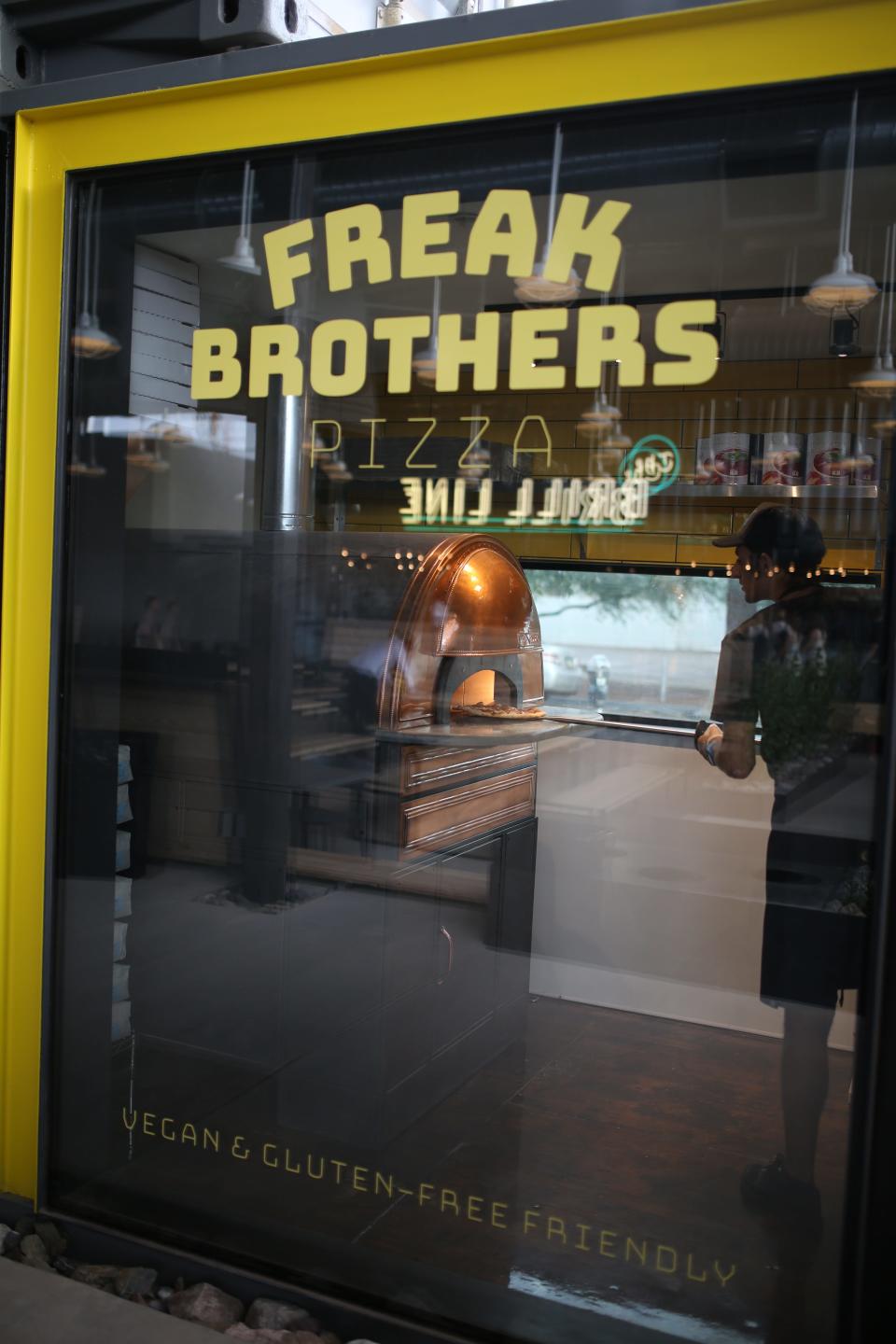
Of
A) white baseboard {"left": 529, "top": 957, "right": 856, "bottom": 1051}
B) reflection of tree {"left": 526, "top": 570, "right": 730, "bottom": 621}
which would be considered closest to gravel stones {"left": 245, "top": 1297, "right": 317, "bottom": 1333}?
white baseboard {"left": 529, "top": 957, "right": 856, "bottom": 1051}

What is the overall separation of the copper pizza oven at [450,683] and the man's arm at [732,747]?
2.06ft

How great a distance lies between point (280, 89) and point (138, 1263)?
9.02 feet

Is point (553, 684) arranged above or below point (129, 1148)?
above

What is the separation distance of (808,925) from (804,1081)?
32 cm

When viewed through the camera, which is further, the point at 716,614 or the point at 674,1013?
the point at 674,1013

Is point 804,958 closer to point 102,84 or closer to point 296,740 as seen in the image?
point 296,740

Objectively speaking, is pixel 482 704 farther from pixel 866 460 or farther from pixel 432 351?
pixel 866 460

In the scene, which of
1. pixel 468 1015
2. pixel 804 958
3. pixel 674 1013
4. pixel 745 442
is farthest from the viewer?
pixel 468 1015

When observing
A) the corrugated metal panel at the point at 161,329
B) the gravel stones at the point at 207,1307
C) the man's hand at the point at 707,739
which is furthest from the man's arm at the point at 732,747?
the gravel stones at the point at 207,1307

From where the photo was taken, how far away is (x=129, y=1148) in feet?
9.29

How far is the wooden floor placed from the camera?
2.27 m

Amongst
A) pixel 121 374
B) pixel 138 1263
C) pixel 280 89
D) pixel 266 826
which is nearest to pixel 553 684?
pixel 266 826

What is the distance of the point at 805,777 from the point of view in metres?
2.19

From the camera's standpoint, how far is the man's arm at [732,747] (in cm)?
230
